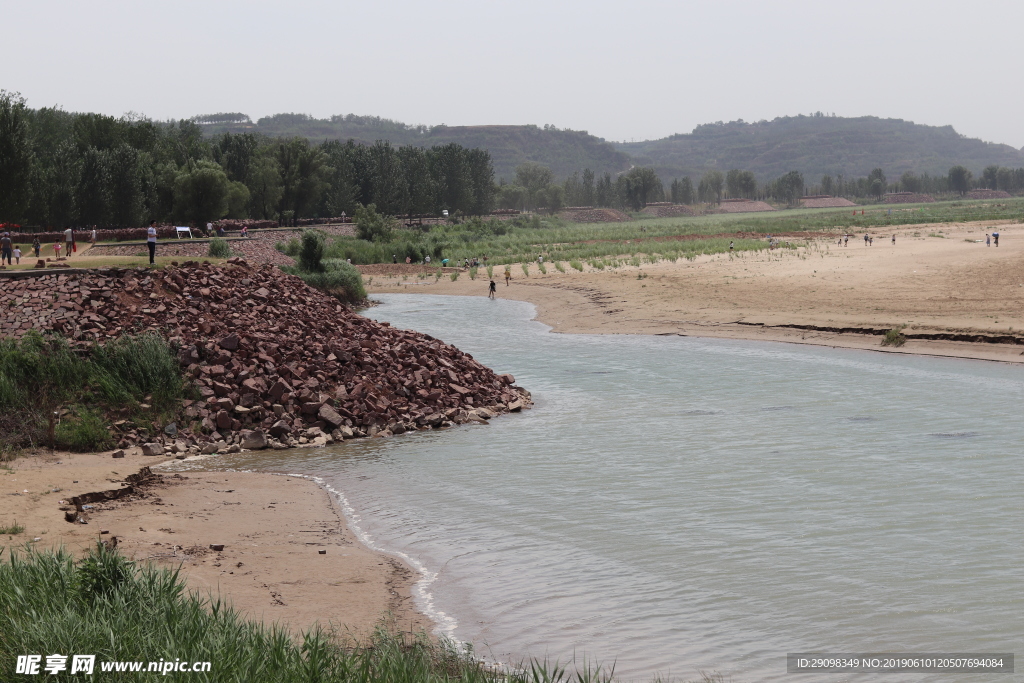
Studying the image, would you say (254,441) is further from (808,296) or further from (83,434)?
(808,296)

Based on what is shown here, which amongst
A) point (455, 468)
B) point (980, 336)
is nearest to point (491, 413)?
point (455, 468)

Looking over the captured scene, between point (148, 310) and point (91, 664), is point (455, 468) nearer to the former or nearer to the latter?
point (148, 310)

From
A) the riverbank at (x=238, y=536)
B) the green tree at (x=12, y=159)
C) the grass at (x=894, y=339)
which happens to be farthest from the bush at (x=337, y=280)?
the riverbank at (x=238, y=536)

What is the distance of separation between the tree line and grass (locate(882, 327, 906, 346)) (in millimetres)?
56061

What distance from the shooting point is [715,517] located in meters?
14.2

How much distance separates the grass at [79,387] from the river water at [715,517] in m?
3.33

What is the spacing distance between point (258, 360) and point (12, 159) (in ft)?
159

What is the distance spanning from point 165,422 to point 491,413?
26.5 feet

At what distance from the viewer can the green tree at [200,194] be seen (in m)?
83.1

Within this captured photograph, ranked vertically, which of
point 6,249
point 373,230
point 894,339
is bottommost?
point 894,339

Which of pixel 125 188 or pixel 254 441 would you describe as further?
pixel 125 188

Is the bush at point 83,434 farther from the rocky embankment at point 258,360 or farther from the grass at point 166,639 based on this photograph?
the grass at point 166,639

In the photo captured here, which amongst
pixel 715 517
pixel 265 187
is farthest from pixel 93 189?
pixel 715 517

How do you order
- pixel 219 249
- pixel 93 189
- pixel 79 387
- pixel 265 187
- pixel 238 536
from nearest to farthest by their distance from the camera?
pixel 238 536 → pixel 79 387 → pixel 219 249 → pixel 93 189 → pixel 265 187
